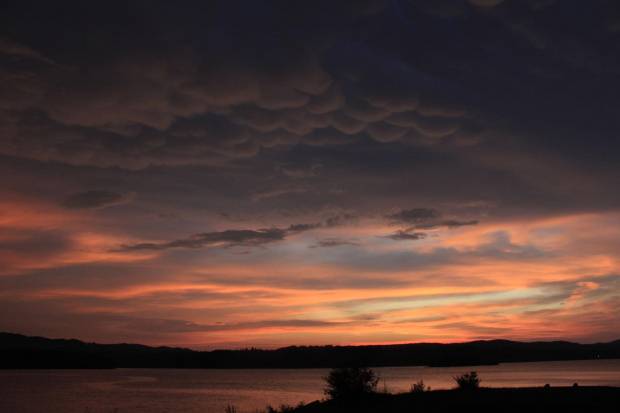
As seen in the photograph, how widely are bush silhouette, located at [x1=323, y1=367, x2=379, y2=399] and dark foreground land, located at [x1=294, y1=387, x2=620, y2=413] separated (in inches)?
20.0

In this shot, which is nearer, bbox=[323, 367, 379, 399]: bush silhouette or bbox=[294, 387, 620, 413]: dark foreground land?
bbox=[294, 387, 620, 413]: dark foreground land

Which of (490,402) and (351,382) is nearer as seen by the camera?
(490,402)

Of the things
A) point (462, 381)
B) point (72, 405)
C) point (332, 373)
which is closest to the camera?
point (332, 373)

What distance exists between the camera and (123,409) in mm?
51188

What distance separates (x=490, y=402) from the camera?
21.0 metres

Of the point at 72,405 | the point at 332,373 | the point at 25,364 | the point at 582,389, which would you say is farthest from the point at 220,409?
the point at 25,364

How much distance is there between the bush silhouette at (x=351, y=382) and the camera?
1008 inches

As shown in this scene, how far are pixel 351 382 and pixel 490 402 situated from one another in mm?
7537

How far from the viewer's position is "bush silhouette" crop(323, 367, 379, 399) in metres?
25.6

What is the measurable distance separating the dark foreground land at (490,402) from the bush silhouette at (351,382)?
51 centimetres

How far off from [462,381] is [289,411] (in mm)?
11192

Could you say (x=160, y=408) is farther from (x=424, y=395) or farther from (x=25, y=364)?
(x=25, y=364)

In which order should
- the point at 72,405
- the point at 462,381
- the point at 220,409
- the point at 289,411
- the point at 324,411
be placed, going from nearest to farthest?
1. the point at 324,411
2. the point at 289,411
3. the point at 462,381
4. the point at 220,409
5. the point at 72,405

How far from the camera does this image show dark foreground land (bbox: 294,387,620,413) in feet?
63.2
